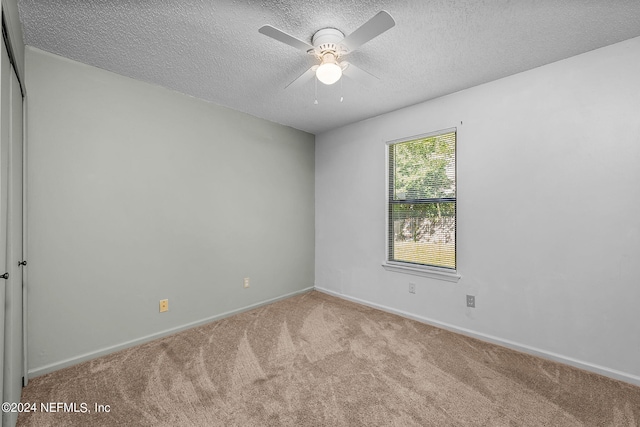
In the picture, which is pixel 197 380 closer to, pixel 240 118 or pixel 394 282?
pixel 394 282

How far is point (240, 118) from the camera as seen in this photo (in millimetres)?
3416

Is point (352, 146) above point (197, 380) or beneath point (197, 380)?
above

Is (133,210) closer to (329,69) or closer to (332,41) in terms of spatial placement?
(329,69)

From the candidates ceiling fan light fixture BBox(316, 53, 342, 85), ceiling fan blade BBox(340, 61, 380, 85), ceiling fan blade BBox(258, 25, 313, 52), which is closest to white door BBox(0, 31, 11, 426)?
ceiling fan blade BBox(258, 25, 313, 52)

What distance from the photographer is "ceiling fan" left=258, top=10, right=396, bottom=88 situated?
1.56 meters

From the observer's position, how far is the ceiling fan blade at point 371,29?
146 cm

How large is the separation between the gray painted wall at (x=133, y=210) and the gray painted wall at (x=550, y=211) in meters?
1.96

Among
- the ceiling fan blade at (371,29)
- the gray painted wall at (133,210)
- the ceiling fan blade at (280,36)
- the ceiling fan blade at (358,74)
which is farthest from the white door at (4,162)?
the ceiling fan blade at (358,74)

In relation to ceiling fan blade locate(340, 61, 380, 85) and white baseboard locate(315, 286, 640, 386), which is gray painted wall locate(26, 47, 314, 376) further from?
white baseboard locate(315, 286, 640, 386)

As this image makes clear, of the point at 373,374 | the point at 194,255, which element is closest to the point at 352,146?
the point at 194,255

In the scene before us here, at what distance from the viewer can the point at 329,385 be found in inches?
79.1

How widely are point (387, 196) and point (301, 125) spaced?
154cm

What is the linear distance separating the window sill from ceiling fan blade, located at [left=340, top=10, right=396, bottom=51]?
2.32 metres

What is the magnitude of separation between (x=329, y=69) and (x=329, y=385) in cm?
220
